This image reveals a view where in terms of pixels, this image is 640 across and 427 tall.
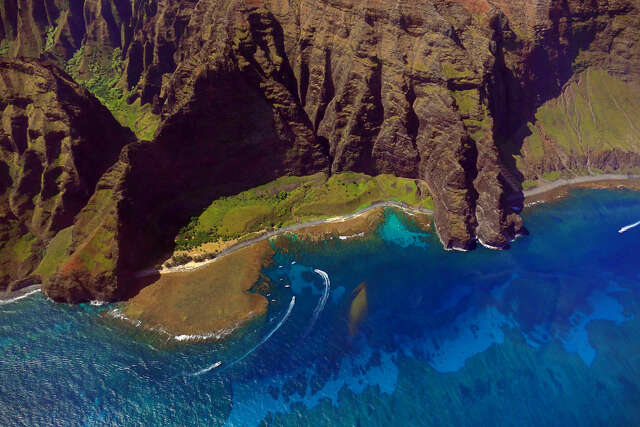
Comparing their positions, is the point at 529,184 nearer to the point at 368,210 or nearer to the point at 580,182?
the point at 580,182

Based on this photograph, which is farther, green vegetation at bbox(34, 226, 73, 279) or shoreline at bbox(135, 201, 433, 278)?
shoreline at bbox(135, 201, 433, 278)

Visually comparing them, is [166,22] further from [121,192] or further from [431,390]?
[431,390]

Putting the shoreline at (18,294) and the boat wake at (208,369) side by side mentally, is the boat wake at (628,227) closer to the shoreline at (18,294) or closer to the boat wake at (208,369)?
the boat wake at (208,369)

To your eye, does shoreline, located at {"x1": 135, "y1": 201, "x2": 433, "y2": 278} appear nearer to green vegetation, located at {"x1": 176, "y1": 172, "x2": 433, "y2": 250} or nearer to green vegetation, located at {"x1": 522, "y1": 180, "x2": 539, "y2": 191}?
green vegetation, located at {"x1": 176, "y1": 172, "x2": 433, "y2": 250}

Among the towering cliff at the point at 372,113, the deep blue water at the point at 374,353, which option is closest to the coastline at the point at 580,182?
the towering cliff at the point at 372,113

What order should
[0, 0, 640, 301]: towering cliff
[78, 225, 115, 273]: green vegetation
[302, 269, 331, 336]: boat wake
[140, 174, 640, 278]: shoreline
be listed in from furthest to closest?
[0, 0, 640, 301]: towering cliff → [140, 174, 640, 278]: shoreline → [78, 225, 115, 273]: green vegetation → [302, 269, 331, 336]: boat wake

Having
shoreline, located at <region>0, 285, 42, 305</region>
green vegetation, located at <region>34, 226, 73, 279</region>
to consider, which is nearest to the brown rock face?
green vegetation, located at <region>34, 226, 73, 279</region>

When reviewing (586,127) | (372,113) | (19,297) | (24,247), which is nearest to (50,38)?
(24,247)
